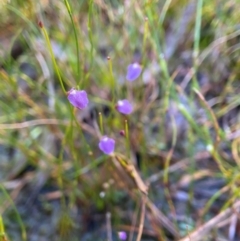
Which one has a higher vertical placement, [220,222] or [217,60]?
[217,60]

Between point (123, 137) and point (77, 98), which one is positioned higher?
point (123, 137)

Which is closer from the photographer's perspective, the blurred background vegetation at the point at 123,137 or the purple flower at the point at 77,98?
the purple flower at the point at 77,98

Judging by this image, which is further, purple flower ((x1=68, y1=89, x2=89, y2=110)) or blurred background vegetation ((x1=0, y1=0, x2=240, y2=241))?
blurred background vegetation ((x1=0, y1=0, x2=240, y2=241))

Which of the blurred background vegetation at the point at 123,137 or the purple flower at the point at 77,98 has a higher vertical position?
the blurred background vegetation at the point at 123,137

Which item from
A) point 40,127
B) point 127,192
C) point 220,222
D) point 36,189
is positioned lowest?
point 220,222

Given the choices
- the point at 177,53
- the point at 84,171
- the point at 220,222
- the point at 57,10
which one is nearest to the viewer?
the point at 220,222

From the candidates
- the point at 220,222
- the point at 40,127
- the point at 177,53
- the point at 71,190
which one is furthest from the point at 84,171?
the point at 177,53

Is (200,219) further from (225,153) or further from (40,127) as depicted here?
(40,127)

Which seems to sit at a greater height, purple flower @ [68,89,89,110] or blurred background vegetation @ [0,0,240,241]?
blurred background vegetation @ [0,0,240,241]
